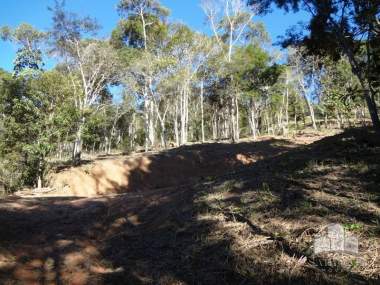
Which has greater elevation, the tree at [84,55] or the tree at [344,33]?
the tree at [84,55]

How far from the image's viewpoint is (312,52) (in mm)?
13000

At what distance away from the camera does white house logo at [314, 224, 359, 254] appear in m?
4.11

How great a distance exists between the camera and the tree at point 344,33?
1052 cm

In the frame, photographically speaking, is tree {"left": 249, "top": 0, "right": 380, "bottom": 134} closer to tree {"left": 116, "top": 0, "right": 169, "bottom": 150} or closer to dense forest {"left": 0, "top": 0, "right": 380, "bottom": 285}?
dense forest {"left": 0, "top": 0, "right": 380, "bottom": 285}

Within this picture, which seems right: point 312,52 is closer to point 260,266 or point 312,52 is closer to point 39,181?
point 260,266

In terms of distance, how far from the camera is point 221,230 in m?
5.31

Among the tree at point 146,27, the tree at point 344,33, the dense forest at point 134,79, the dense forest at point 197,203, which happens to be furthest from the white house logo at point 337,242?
the tree at point 146,27

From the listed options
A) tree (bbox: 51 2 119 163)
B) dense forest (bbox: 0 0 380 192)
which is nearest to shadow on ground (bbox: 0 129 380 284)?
dense forest (bbox: 0 0 380 192)

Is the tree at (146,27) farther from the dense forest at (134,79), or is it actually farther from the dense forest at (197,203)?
the dense forest at (197,203)

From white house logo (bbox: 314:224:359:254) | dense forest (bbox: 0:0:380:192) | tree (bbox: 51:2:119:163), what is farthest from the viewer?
tree (bbox: 51:2:119:163)

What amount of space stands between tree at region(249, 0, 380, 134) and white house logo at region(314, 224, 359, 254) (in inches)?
250

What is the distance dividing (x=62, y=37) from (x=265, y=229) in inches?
1047

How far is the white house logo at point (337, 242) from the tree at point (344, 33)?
6352 mm

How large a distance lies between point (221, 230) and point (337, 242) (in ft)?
5.14
